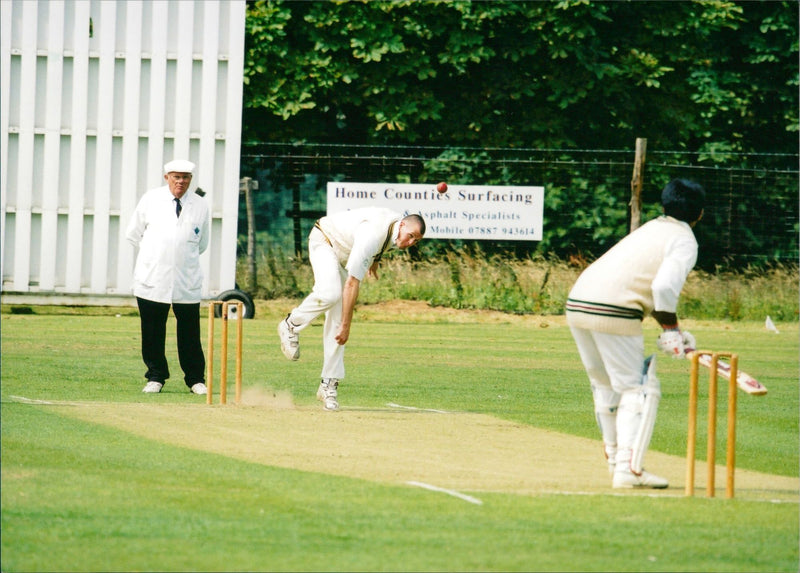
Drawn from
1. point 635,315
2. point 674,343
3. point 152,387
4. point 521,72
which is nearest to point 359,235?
point 152,387

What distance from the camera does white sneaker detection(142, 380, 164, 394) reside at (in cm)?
1195

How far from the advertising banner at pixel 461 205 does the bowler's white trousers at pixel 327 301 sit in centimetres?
1158

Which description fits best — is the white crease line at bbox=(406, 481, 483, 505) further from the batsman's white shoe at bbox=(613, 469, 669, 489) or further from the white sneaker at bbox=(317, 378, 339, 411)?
the white sneaker at bbox=(317, 378, 339, 411)

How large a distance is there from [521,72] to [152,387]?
18397 millimetres

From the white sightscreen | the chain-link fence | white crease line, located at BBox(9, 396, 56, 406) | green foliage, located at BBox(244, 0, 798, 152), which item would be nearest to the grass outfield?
white crease line, located at BBox(9, 396, 56, 406)

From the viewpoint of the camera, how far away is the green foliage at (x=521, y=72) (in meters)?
27.8

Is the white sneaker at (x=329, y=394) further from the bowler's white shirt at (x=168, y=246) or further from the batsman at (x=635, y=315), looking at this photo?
the batsman at (x=635, y=315)

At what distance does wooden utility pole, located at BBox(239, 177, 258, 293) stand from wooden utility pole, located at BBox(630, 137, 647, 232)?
249 inches

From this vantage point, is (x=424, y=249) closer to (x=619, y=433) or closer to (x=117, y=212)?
(x=117, y=212)

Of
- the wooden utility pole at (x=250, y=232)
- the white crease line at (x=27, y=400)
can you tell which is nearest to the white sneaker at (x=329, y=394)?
the white crease line at (x=27, y=400)

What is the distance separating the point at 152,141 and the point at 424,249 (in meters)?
5.70

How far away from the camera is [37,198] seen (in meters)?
20.9

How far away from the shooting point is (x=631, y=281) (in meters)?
7.80

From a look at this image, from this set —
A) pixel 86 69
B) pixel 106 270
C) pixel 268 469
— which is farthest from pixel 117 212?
pixel 268 469
